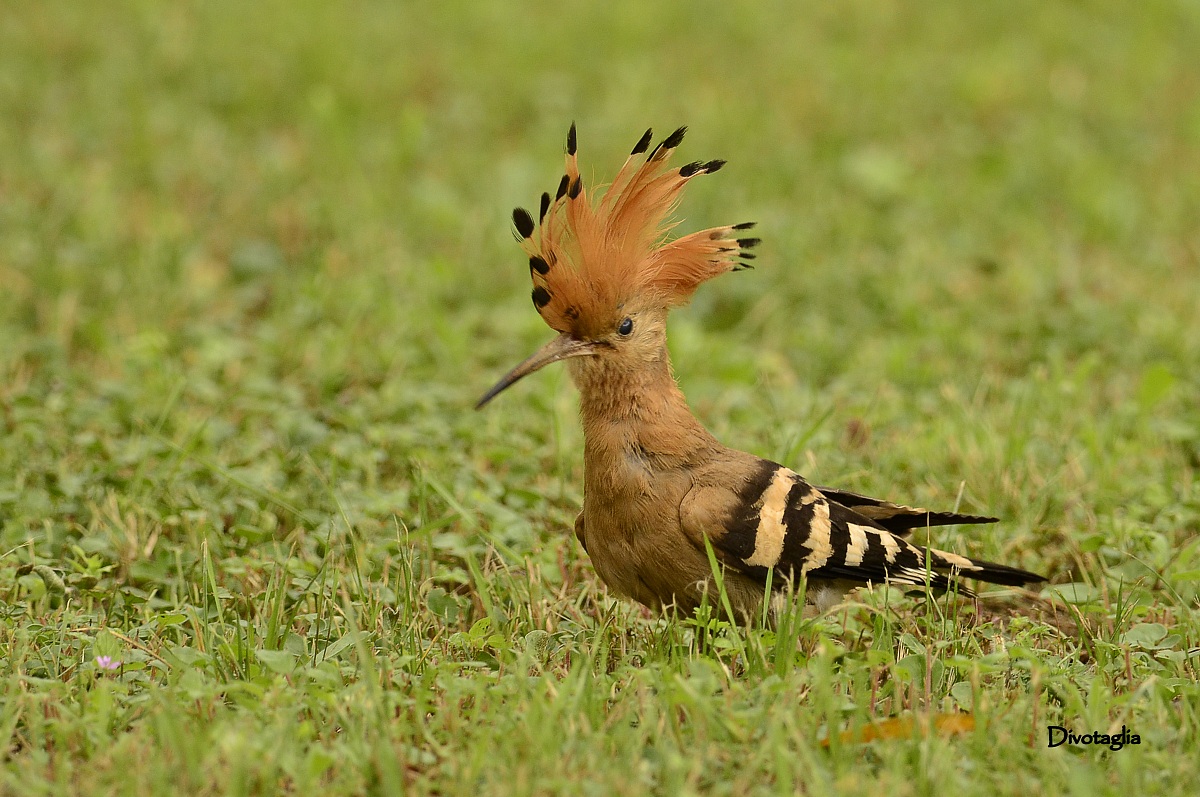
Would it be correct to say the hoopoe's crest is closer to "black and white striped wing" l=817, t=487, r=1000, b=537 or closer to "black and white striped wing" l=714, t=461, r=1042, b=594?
"black and white striped wing" l=714, t=461, r=1042, b=594

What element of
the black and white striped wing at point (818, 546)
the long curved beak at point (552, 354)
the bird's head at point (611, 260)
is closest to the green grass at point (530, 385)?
the black and white striped wing at point (818, 546)

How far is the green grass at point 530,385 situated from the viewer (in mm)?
2867

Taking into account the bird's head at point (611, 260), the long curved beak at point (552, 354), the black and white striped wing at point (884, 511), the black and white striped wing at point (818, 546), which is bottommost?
the black and white striped wing at point (818, 546)

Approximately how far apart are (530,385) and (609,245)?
1998 mm

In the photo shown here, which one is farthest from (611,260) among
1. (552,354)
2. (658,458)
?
(658,458)

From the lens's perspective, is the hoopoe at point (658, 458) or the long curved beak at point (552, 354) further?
the long curved beak at point (552, 354)

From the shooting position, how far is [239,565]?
3744mm

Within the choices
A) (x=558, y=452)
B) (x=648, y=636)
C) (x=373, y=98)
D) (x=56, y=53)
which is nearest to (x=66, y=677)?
(x=648, y=636)

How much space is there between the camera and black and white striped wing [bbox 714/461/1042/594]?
3.37 metres

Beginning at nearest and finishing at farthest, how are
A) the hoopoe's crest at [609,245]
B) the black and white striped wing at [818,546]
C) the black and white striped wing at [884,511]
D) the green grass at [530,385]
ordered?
the green grass at [530,385] < the black and white striped wing at [818,546] < the hoopoe's crest at [609,245] < the black and white striped wing at [884,511]

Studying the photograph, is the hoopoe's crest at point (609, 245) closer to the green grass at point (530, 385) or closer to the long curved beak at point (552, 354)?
the long curved beak at point (552, 354)

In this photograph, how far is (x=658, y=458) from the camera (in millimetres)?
3492

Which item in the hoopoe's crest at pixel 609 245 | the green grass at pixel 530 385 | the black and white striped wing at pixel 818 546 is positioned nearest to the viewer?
the green grass at pixel 530 385

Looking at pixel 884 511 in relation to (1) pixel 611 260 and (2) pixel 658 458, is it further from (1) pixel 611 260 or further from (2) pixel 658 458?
(1) pixel 611 260
